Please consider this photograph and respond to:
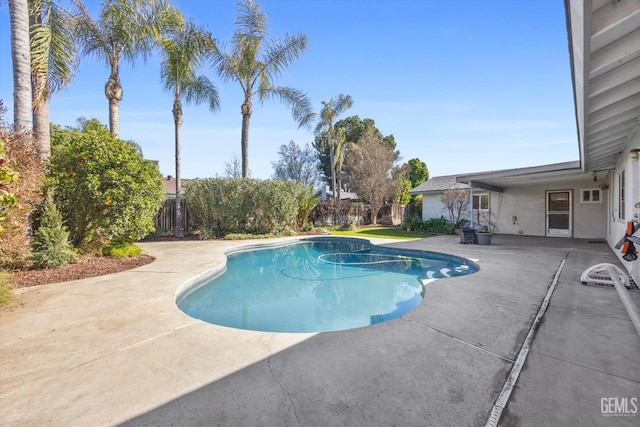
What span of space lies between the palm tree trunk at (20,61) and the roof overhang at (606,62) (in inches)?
383

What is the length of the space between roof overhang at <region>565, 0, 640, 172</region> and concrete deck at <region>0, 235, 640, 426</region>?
288cm

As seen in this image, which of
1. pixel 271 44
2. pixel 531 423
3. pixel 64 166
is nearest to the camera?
pixel 531 423

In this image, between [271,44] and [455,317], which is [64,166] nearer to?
[455,317]

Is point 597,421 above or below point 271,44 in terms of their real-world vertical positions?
below

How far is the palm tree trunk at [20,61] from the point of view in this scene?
21.9 ft

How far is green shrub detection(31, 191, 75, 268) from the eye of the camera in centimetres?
658

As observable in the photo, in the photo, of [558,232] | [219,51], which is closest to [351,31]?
[219,51]

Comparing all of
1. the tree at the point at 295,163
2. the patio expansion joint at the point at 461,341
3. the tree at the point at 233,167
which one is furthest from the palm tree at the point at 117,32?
the tree at the point at 295,163

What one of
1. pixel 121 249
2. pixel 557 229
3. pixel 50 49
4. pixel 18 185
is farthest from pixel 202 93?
pixel 557 229

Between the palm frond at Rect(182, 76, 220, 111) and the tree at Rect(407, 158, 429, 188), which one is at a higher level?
the palm frond at Rect(182, 76, 220, 111)

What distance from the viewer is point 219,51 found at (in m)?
14.5

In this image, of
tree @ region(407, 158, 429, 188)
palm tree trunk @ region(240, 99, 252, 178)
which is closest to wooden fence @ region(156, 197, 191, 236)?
palm tree trunk @ region(240, 99, 252, 178)

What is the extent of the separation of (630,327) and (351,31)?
10.8 metres

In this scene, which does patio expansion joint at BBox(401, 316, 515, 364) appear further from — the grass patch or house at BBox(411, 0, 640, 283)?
the grass patch
